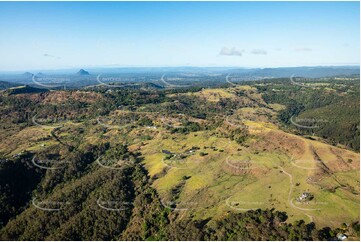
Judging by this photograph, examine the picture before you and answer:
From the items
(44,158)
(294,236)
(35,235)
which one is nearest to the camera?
(294,236)

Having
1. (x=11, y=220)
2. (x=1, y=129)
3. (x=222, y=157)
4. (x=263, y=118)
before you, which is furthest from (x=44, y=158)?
(x=263, y=118)

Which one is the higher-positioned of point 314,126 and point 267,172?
point 267,172

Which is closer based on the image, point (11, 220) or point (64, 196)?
point (11, 220)

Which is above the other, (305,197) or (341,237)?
(341,237)

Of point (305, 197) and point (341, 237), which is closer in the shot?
point (341, 237)

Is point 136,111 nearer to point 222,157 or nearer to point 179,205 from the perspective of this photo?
point 222,157

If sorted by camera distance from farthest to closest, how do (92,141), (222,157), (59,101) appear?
(59,101), (92,141), (222,157)

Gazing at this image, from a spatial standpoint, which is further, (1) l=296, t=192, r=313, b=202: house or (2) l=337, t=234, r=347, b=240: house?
(1) l=296, t=192, r=313, b=202: house

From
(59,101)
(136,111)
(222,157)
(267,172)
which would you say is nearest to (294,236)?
(267,172)

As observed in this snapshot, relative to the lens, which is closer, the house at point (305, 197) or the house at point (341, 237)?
the house at point (341, 237)
